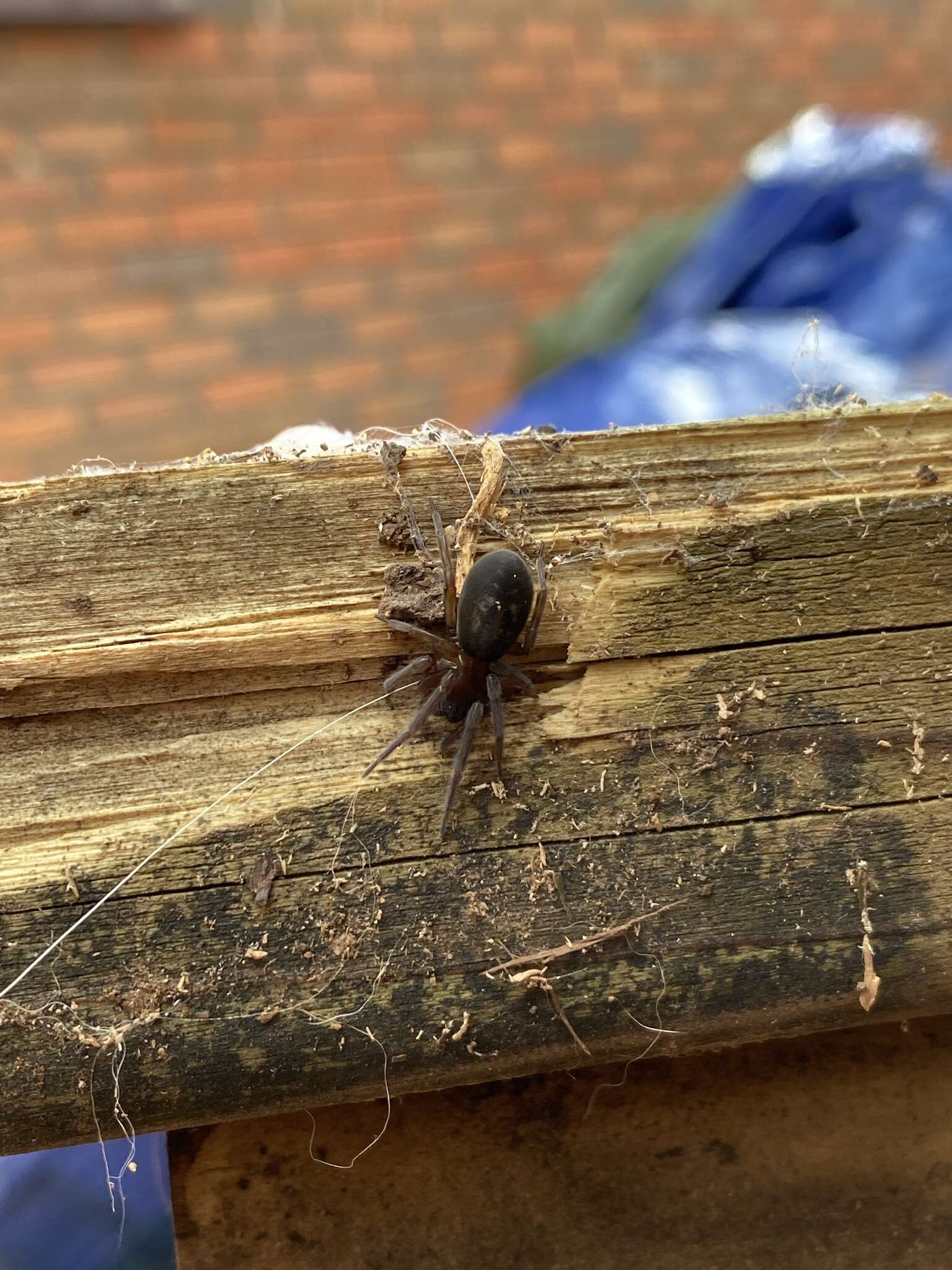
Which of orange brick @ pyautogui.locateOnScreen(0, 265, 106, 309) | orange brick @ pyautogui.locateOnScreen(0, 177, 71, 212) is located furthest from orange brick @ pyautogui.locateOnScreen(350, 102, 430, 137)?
orange brick @ pyautogui.locateOnScreen(0, 265, 106, 309)

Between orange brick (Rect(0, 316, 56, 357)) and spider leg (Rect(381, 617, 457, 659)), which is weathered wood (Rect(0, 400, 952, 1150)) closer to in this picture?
spider leg (Rect(381, 617, 457, 659))

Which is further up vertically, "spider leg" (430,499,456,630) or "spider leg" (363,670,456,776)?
"spider leg" (430,499,456,630)

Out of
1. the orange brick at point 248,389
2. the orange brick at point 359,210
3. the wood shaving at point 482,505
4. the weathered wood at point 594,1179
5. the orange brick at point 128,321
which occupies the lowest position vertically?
the weathered wood at point 594,1179

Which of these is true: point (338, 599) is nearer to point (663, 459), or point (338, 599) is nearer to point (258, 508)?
point (258, 508)

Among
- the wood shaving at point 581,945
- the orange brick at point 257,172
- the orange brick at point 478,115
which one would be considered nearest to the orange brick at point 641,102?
the orange brick at point 478,115

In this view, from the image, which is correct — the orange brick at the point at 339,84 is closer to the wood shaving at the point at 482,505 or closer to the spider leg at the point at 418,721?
the wood shaving at the point at 482,505

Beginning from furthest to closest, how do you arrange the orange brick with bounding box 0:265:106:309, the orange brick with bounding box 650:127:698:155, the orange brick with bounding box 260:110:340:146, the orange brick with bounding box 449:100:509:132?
the orange brick with bounding box 650:127:698:155 < the orange brick with bounding box 449:100:509:132 < the orange brick with bounding box 260:110:340:146 < the orange brick with bounding box 0:265:106:309
